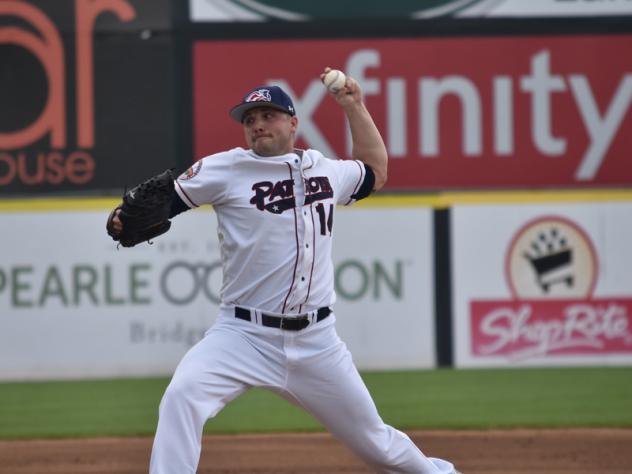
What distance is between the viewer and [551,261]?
1038cm

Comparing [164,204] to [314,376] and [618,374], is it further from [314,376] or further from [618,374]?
[618,374]

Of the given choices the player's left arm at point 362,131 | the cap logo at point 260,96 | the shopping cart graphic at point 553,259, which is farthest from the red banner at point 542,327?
the cap logo at point 260,96

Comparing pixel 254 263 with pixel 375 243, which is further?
pixel 375 243

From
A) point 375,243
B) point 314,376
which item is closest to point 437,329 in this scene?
point 375,243

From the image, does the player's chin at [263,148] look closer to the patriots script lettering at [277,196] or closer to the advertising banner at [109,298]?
the patriots script lettering at [277,196]

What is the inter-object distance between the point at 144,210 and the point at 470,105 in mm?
6463

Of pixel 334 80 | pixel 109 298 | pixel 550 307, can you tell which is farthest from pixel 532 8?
pixel 334 80

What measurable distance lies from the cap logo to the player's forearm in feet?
1.16

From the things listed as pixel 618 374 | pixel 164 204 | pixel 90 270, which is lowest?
pixel 618 374

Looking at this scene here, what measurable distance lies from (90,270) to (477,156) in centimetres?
327

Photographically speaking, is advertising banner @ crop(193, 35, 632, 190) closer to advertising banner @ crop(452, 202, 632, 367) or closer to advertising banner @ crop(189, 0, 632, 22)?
advertising banner @ crop(189, 0, 632, 22)

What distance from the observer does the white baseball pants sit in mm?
4316

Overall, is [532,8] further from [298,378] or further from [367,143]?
[298,378]

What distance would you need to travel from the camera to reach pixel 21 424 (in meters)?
8.14
